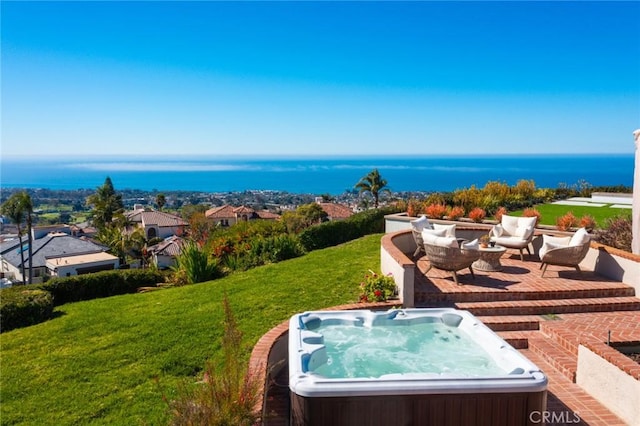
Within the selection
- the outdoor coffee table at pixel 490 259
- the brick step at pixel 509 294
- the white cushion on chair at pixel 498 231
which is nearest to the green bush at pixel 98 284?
the brick step at pixel 509 294

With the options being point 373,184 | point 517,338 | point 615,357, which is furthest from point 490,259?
point 373,184

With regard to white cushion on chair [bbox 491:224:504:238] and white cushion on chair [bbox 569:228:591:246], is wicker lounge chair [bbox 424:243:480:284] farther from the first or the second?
white cushion on chair [bbox 491:224:504:238]

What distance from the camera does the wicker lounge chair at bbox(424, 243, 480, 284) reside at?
7.07 meters

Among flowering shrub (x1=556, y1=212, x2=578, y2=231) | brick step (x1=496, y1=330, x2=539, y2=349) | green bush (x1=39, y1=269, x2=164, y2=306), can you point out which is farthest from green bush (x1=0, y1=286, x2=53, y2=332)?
flowering shrub (x1=556, y1=212, x2=578, y2=231)

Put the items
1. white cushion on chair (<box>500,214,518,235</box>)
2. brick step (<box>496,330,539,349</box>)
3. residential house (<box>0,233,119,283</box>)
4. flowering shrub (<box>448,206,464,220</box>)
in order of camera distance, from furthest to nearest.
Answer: residential house (<box>0,233,119,283</box>)
flowering shrub (<box>448,206,464,220</box>)
white cushion on chair (<box>500,214,518,235</box>)
brick step (<box>496,330,539,349</box>)

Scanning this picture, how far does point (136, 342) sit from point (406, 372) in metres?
3.89

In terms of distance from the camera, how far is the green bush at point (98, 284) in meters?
9.99

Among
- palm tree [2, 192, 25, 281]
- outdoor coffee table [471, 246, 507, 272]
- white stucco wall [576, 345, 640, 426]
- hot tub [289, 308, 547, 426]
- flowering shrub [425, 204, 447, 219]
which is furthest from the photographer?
palm tree [2, 192, 25, 281]

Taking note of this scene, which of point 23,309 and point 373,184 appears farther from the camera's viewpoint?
point 373,184

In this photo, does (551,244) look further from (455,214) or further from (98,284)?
(98,284)

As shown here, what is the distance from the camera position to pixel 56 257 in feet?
121

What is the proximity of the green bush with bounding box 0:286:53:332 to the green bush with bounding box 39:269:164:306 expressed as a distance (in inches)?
60.0

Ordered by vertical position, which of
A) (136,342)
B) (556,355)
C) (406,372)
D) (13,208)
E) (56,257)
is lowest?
(56,257)

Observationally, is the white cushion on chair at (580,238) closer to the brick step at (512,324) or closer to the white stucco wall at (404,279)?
the brick step at (512,324)
